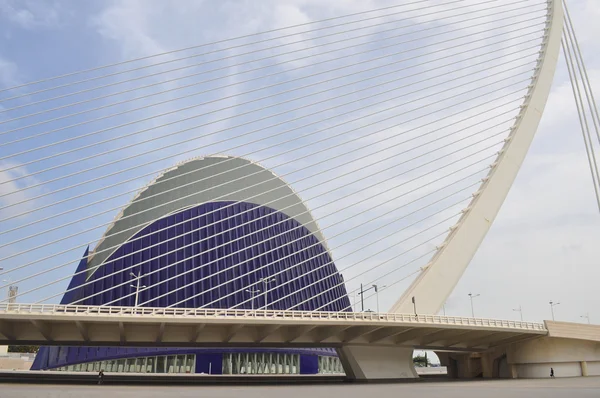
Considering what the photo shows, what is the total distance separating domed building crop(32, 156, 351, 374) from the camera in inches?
1821

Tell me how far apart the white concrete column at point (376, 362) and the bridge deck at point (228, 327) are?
724 millimetres

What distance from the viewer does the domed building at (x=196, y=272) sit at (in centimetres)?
4625

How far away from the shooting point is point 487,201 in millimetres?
33594

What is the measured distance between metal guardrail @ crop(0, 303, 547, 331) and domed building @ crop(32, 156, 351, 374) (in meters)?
12.1

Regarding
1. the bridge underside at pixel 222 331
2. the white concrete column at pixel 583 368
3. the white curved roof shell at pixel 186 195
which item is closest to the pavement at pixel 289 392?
the bridge underside at pixel 222 331

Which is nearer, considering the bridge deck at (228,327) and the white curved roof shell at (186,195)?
the bridge deck at (228,327)

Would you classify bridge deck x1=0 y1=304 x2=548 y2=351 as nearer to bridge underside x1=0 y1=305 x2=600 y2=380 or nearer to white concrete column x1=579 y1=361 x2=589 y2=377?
bridge underside x1=0 y1=305 x2=600 y2=380

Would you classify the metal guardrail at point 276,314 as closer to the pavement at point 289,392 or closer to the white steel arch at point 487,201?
the white steel arch at point 487,201

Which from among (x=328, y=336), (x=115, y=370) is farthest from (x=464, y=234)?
(x=115, y=370)

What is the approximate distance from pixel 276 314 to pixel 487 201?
52.5 feet

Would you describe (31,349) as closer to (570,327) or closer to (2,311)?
(2,311)

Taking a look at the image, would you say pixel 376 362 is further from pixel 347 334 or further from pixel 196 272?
pixel 196 272

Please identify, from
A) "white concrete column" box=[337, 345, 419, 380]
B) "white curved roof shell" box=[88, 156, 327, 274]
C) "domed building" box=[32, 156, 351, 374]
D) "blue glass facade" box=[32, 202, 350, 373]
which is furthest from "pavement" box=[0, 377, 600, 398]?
"white curved roof shell" box=[88, 156, 327, 274]

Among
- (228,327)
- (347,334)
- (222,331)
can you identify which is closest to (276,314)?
(228,327)
